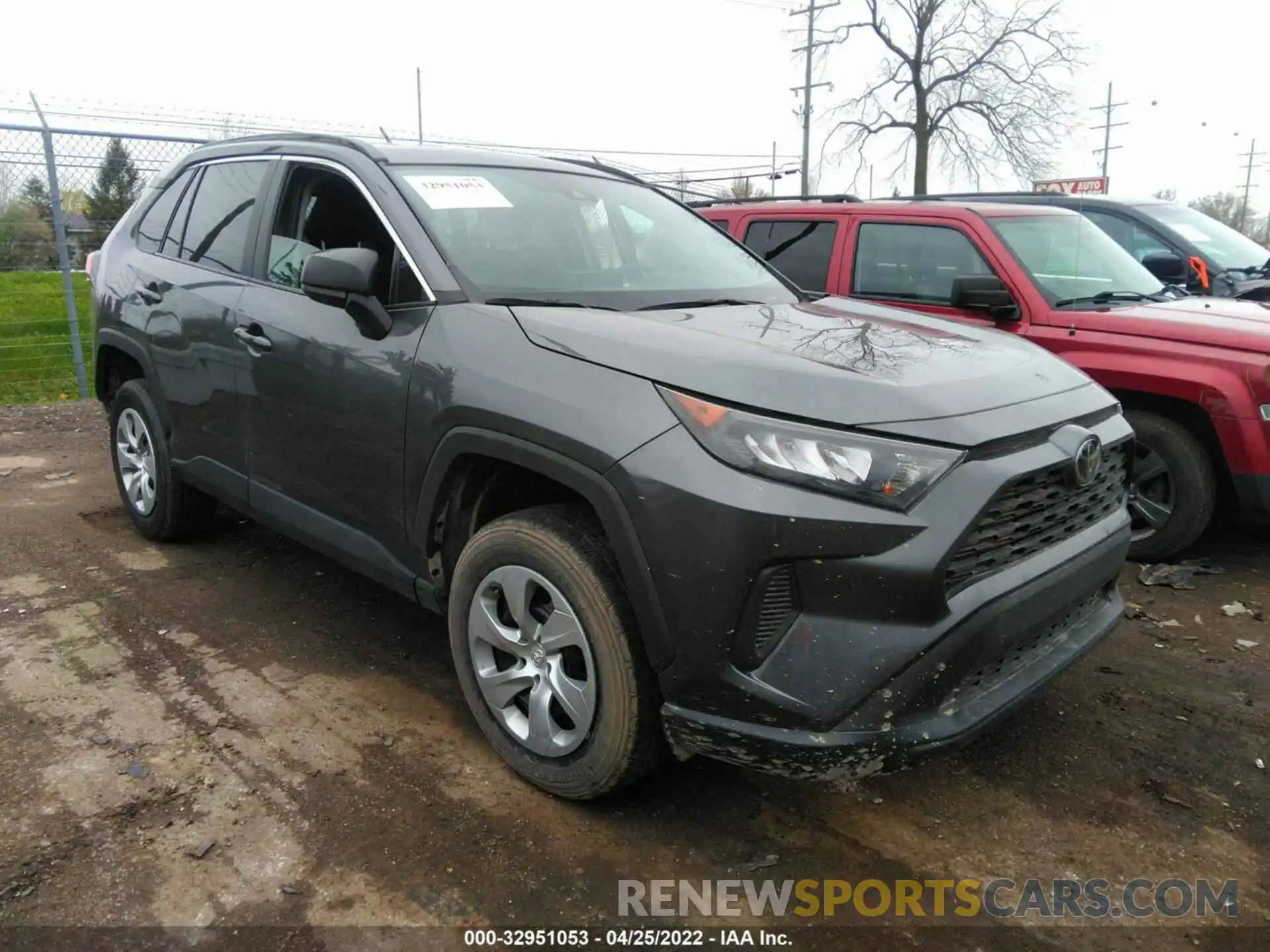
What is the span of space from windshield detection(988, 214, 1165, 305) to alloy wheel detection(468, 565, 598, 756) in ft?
11.9

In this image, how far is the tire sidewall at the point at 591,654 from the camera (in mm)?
2299

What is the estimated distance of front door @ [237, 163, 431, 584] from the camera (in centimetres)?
289

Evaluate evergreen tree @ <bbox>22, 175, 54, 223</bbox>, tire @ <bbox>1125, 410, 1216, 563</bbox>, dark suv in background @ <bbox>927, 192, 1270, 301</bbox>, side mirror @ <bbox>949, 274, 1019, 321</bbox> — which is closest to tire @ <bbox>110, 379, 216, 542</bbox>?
side mirror @ <bbox>949, 274, 1019, 321</bbox>

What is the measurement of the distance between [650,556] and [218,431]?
2346 millimetres

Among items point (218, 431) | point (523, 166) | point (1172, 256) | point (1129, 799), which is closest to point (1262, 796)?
point (1129, 799)

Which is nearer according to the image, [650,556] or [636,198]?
[650,556]

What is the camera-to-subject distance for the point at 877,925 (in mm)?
2213

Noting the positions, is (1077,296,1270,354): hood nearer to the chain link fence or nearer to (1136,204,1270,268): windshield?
(1136,204,1270,268): windshield

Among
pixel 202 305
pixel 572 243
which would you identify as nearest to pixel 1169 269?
pixel 572 243

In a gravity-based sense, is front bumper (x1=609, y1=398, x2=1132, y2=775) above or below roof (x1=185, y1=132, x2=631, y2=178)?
below

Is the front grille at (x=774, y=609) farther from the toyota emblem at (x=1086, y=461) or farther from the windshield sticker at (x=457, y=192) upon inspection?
the windshield sticker at (x=457, y=192)

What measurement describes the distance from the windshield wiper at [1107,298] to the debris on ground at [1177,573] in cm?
139

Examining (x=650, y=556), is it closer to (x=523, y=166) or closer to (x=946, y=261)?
(x=523, y=166)

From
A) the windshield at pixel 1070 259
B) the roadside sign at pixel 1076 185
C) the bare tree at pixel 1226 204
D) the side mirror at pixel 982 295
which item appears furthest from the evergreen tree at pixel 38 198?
the bare tree at pixel 1226 204
